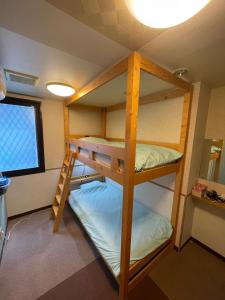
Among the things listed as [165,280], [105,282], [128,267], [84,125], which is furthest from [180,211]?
[84,125]

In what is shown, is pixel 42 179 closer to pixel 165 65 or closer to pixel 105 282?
pixel 105 282

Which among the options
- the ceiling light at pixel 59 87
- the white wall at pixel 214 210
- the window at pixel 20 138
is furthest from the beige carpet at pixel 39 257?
the ceiling light at pixel 59 87

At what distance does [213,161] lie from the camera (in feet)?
6.06

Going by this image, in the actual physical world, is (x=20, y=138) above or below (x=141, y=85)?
below

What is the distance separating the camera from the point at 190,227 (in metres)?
2.05

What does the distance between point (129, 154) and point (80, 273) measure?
5.36ft

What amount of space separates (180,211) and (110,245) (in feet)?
3.55

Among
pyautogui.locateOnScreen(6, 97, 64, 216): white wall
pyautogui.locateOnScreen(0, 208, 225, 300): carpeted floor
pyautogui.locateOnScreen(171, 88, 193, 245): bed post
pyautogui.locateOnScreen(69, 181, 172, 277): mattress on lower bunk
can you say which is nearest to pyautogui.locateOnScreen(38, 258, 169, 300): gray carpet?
pyautogui.locateOnScreen(0, 208, 225, 300): carpeted floor

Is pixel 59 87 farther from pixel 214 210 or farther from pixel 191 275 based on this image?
pixel 191 275

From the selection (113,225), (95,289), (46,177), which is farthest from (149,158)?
(46,177)

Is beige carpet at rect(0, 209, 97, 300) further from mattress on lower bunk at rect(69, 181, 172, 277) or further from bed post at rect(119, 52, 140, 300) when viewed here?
bed post at rect(119, 52, 140, 300)

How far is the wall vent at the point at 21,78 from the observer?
1.50 meters

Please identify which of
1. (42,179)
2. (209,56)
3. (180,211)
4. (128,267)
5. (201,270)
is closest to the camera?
(209,56)

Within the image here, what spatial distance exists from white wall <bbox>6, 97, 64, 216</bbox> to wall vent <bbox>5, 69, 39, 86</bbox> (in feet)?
2.69
